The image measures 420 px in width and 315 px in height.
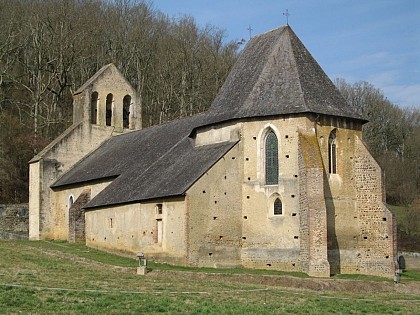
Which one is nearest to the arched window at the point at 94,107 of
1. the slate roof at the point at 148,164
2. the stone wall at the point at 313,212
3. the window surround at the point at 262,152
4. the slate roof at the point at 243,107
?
the slate roof at the point at 148,164

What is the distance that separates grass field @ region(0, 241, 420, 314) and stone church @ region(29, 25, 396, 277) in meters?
1.58

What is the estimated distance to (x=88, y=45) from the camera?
55.5 metres

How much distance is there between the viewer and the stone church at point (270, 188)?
27.8 metres

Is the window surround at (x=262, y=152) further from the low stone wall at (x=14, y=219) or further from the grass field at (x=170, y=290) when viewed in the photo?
the low stone wall at (x=14, y=219)

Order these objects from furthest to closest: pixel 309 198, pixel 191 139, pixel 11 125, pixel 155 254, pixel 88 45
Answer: pixel 88 45 → pixel 11 125 → pixel 191 139 → pixel 155 254 → pixel 309 198

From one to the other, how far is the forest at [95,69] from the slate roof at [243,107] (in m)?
16.3

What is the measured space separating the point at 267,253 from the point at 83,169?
51.8 feet

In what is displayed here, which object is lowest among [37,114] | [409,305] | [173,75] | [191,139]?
[409,305]

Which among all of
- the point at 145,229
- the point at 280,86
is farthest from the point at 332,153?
the point at 145,229

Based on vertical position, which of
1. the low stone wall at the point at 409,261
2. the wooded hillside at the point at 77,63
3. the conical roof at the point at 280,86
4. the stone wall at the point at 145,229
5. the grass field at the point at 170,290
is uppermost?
the wooded hillside at the point at 77,63

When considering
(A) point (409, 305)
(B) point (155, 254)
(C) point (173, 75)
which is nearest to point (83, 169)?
(B) point (155, 254)

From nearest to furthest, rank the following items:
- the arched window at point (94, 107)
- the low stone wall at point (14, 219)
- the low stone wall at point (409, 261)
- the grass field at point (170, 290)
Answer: the grass field at point (170, 290) → the low stone wall at point (409, 261) → the low stone wall at point (14, 219) → the arched window at point (94, 107)

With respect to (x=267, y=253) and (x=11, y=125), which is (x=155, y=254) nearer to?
(x=267, y=253)

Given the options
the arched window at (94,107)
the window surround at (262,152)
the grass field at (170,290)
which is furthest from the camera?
the arched window at (94,107)
